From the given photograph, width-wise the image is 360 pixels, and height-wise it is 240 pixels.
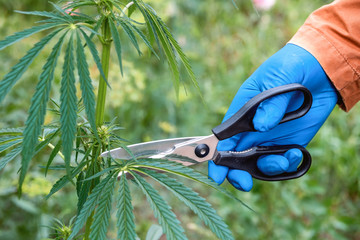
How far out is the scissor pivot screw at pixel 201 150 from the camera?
0.98 meters

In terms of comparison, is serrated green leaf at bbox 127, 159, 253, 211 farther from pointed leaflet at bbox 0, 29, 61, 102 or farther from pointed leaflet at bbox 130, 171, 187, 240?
pointed leaflet at bbox 0, 29, 61, 102

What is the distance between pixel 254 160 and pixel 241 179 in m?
0.07

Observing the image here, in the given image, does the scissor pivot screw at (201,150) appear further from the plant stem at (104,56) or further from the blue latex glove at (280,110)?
the plant stem at (104,56)

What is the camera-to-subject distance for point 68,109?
537 millimetres

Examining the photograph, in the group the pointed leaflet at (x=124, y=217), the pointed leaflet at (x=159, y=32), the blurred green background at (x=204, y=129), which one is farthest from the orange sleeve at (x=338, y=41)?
the pointed leaflet at (x=124, y=217)

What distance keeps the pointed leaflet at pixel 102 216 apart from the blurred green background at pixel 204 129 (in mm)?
719

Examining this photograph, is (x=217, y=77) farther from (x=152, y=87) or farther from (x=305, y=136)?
(x=305, y=136)

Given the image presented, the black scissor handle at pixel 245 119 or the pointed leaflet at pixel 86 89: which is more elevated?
the pointed leaflet at pixel 86 89

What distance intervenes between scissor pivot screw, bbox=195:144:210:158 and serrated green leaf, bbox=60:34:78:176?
482mm

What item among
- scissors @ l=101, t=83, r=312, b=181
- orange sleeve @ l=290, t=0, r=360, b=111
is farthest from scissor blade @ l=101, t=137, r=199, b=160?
orange sleeve @ l=290, t=0, r=360, b=111

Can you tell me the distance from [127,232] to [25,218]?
1.29 m

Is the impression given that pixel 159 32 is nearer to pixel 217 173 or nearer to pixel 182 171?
pixel 182 171

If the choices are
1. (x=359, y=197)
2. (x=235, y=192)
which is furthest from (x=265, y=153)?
(x=359, y=197)

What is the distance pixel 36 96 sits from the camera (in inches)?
20.6
